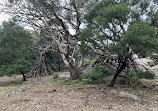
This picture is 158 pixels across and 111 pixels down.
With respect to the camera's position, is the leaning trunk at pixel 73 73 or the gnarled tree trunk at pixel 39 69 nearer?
the leaning trunk at pixel 73 73

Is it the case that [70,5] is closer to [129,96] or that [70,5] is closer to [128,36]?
[128,36]

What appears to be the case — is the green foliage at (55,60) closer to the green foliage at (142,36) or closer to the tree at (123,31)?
the tree at (123,31)

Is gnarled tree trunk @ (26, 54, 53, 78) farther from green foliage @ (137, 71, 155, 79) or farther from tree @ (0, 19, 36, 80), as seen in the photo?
green foliage @ (137, 71, 155, 79)

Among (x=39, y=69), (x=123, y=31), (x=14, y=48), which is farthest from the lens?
(x=39, y=69)

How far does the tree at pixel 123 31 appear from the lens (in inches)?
179

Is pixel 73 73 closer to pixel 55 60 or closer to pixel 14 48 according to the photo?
pixel 14 48

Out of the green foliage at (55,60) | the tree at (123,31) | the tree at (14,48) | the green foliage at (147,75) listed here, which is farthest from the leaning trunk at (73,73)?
the green foliage at (55,60)

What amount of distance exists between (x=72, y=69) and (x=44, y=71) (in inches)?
195

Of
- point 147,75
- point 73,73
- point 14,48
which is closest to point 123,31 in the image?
point 147,75

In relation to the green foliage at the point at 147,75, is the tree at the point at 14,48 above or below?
above

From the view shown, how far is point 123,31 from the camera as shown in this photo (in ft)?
18.5

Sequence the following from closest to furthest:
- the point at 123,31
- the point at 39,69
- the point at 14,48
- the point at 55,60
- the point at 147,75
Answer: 1. the point at 123,31
2. the point at 147,75
3. the point at 14,48
4. the point at 39,69
5. the point at 55,60

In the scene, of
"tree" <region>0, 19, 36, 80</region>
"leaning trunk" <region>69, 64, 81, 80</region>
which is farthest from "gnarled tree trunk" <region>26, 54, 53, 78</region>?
"leaning trunk" <region>69, 64, 81, 80</region>

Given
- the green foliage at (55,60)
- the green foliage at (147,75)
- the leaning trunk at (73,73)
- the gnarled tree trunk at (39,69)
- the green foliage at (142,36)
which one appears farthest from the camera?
the green foliage at (55,60)
